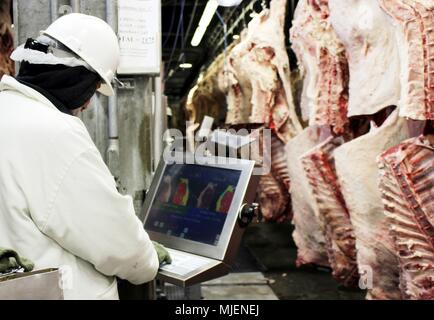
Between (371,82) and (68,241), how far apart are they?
2498mm

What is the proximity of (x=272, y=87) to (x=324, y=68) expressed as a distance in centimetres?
170

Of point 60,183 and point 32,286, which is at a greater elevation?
point 60,183

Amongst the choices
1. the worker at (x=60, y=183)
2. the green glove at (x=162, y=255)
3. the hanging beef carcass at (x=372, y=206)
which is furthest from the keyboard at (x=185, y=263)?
the hanging beef carcass at (x=372, y=206)

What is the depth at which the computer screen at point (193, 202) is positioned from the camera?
2.60m

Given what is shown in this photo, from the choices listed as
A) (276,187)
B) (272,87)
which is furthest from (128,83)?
(276,187)

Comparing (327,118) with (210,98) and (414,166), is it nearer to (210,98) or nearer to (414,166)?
(414,166)

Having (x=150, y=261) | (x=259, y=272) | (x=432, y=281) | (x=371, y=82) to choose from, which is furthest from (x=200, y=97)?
(x=150, y=261)

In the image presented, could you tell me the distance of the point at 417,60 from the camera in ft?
10.6

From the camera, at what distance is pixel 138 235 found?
219 cm

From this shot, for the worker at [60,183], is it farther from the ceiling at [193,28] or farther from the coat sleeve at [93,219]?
the ceiling at [193,28]

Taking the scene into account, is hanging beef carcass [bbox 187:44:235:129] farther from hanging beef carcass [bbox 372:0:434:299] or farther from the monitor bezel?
the monitor bezel

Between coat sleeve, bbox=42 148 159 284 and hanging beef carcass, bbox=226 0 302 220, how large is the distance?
424 cm
